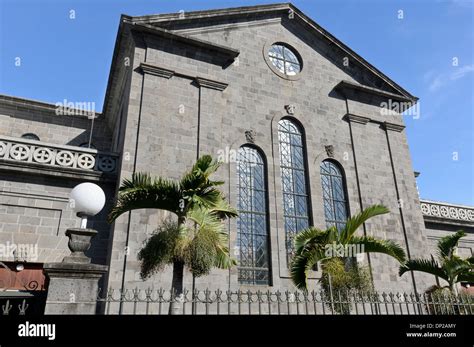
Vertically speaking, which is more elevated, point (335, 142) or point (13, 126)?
point (13, 126)

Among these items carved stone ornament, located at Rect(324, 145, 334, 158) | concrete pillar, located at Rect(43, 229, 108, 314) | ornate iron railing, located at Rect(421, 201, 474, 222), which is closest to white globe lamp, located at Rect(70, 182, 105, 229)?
concrete pillar, located at Rect(43, 229, 108, 314)

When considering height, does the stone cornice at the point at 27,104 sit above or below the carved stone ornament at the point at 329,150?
above

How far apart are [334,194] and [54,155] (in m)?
10.2

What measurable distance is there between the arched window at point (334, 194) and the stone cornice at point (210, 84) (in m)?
5.07

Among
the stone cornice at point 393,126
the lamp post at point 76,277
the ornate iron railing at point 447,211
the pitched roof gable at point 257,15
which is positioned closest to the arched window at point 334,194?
the stone cornice at point 393,126

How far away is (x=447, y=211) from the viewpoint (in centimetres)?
1816

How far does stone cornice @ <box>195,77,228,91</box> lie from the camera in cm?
1357

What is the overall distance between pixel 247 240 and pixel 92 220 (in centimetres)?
498

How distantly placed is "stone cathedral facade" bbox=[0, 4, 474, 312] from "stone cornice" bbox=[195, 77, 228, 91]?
2.8 inches

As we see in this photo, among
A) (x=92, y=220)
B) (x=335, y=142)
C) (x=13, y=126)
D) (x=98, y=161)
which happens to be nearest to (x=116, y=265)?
(x=92, y=220)

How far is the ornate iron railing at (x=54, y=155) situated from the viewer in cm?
1141

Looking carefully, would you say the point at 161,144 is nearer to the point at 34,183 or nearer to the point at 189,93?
the point at 189,93
